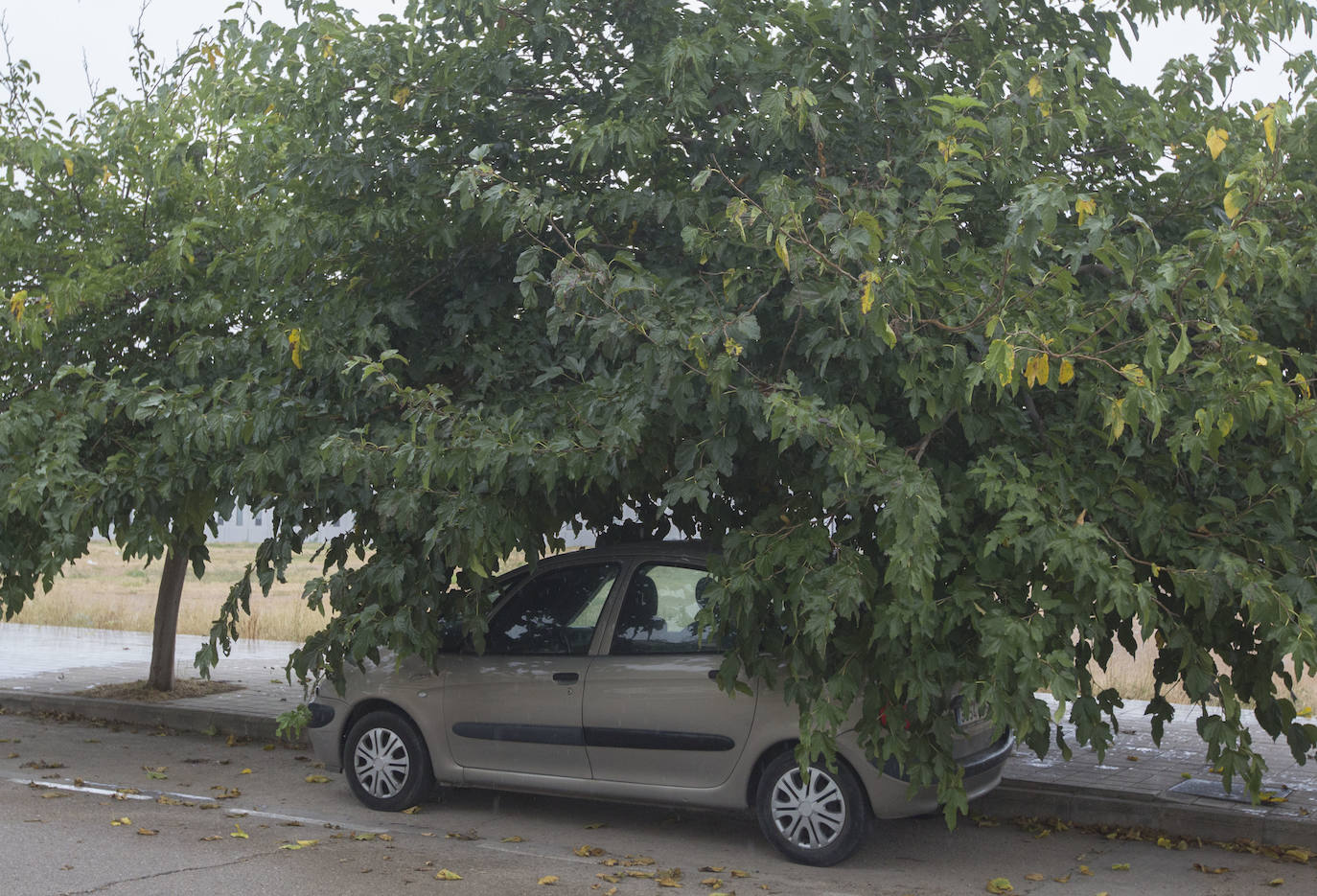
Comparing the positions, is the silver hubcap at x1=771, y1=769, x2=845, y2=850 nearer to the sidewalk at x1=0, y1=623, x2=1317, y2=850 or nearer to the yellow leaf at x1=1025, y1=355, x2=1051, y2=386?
the sidewalk at x1=0, y1=623, x2=1317, y2=850

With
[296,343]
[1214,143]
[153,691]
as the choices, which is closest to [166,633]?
[153,691]

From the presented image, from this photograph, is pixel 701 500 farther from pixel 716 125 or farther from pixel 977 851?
pixel 977 851

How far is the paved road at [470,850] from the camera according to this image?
246 inches

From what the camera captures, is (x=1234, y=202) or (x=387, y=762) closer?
(x=1234, y=202)

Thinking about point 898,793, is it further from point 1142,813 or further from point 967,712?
point 1142,813

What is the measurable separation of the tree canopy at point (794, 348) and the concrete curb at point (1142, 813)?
131cm

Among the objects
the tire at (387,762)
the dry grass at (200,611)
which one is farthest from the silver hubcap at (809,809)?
the tire at (387,762)

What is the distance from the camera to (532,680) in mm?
7414

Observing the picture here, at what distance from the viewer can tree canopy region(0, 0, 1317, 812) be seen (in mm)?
5500

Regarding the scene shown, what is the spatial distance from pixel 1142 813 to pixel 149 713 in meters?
8.29

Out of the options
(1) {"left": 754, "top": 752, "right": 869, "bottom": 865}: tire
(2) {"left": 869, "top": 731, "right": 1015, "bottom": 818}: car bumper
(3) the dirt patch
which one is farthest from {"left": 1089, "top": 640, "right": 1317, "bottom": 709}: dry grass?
(3) the dirt patch

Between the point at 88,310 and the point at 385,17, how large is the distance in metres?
3.44

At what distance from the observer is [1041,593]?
5672mm

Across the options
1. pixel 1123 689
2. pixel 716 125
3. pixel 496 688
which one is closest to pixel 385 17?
pixel 716 125
